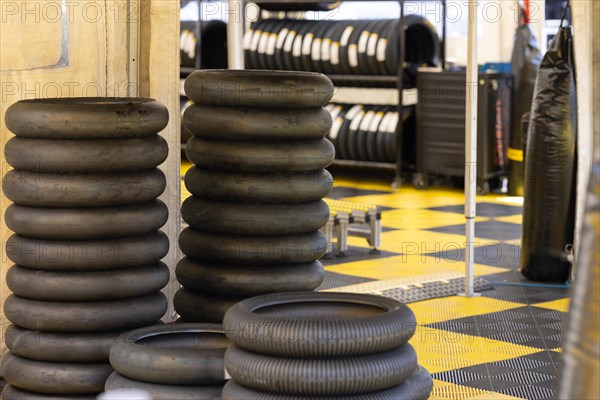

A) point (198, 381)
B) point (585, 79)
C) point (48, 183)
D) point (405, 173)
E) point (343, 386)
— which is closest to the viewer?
point (343, 386)

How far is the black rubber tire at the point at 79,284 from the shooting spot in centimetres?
346

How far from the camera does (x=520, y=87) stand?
9883 mm

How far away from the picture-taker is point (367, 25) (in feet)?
35.3

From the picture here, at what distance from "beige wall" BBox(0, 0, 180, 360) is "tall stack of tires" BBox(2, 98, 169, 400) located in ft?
1.29

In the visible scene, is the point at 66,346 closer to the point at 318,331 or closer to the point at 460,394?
the point at 318,331

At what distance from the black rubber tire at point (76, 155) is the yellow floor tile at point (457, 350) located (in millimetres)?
1514

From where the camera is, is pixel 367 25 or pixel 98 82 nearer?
pixel 98 82

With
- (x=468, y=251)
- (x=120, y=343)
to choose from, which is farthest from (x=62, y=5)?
(x=468, y=251)

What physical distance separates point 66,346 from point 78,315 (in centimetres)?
11

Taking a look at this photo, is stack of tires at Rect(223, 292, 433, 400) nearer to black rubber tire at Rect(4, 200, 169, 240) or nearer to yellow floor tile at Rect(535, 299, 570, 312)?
black rubber tire at Rect(4, 200, 169, 240)

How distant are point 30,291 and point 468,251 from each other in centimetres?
263

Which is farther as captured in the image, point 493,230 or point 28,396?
point 493,230

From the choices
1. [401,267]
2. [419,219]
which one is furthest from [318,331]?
[419,219]

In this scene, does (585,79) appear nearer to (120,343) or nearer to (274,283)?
(274,283)
